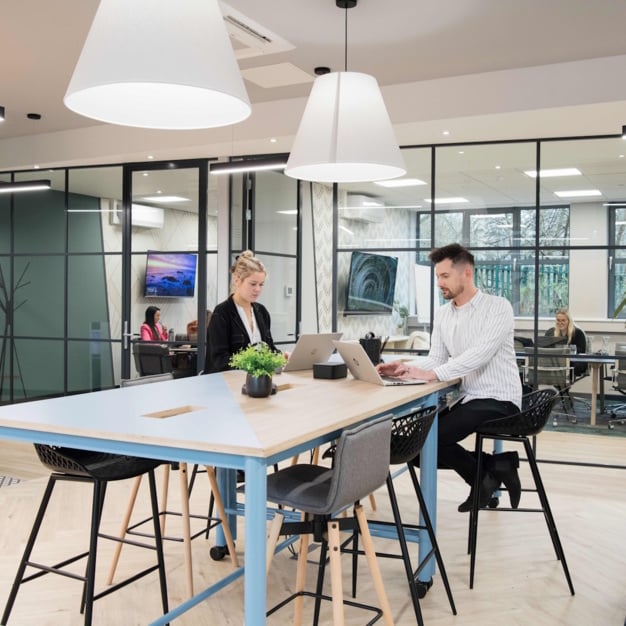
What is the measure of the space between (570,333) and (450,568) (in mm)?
3065

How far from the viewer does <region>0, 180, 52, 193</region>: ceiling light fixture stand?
7750mm

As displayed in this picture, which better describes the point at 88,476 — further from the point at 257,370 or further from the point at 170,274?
the point at 170,274

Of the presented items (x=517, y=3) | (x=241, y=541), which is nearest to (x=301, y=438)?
(x=241, y=541)

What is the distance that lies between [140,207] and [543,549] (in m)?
5.60

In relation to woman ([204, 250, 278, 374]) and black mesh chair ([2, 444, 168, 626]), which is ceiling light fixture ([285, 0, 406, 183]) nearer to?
woman ([204, 250, 278, 374])

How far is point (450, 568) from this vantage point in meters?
3.68

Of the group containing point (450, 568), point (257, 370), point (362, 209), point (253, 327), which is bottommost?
point (450, 568)

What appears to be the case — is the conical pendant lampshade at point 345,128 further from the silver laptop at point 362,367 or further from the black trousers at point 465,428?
the black trousers at point 465,428

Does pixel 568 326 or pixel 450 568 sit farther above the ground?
pixel 568 326

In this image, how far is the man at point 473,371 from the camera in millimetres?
3613

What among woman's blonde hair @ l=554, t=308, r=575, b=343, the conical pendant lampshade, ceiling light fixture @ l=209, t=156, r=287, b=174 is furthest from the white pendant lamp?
woman's blonde hair @ l=554, t=308, r=575, b=343

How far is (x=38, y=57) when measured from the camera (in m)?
5.45

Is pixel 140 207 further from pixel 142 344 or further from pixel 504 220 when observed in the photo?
pixel 504 220

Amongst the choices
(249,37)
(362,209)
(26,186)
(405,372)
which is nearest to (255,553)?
(405,372)
